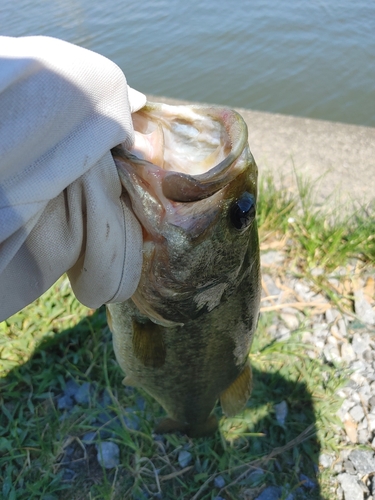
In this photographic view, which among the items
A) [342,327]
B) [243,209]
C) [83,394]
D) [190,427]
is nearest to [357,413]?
[342,327]

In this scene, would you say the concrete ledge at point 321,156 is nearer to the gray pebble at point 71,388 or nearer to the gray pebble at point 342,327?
the gray pebble at point 342,327

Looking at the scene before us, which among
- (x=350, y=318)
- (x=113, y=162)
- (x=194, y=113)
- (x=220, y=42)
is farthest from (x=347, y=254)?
(x=220, y=42)

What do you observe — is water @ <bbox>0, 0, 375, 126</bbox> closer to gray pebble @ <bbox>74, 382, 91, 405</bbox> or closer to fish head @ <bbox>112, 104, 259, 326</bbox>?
gray pebble @ <bbox>74, 382, 91, 405</bbox>

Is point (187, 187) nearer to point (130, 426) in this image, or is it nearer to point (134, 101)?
point (134, 101)

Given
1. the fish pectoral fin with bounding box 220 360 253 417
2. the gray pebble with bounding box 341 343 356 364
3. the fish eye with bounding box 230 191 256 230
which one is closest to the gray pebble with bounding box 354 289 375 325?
the gray pebble with bounding box 341 343 356 364

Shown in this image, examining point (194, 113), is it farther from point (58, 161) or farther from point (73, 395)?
point (73, 395)
